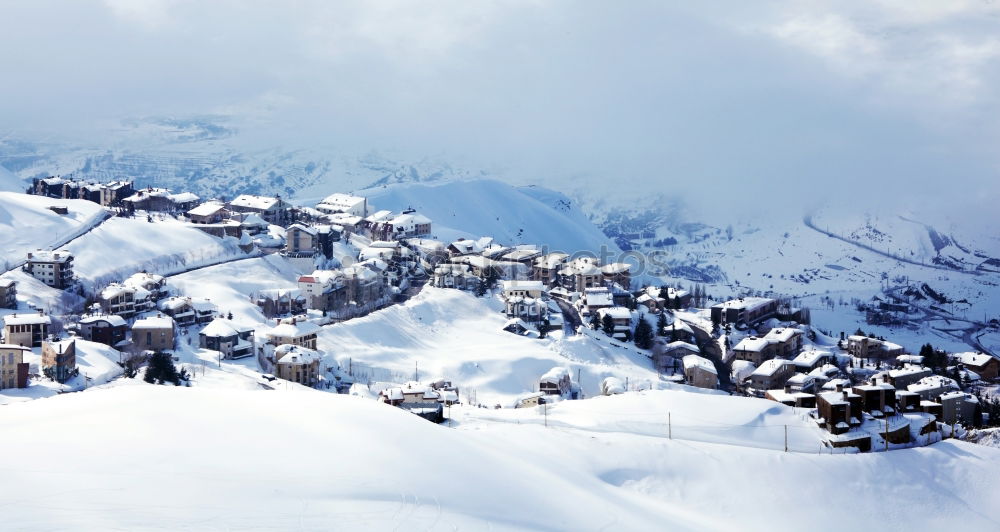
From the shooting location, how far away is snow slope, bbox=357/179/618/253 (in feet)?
232

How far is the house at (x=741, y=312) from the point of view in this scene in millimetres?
38656

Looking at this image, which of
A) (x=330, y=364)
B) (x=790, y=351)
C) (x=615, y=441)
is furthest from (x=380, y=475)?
(x=790, y=351)

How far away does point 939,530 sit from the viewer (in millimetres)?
17984

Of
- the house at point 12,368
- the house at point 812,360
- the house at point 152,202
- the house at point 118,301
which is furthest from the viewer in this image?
the house at point 152,202

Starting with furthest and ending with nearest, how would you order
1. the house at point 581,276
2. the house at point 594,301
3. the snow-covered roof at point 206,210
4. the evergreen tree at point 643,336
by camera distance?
the snow-covered roof at point 206,210 → the house at point 581,276 → the house at point 594,301 → the evergreen tree at point 643,336

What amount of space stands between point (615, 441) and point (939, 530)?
6.20m

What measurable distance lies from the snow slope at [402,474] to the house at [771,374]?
10.6m

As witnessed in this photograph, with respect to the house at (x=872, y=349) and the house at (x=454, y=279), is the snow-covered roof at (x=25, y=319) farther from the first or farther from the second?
the house at (x=872, y=349)

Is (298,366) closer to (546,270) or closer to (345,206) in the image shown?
(546,270)

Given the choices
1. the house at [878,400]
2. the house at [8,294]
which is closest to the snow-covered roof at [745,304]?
the house at [878,400]

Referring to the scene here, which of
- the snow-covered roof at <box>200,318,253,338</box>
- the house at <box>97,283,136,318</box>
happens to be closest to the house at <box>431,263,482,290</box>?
the snow-covered roof at <box>200,318,253,338</box>

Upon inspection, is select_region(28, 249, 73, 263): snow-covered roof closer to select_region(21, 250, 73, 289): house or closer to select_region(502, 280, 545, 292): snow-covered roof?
select_region(21, 250, 73, 289): house

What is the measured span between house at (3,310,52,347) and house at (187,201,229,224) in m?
17.1

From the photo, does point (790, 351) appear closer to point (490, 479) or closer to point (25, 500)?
point (490, 479)
